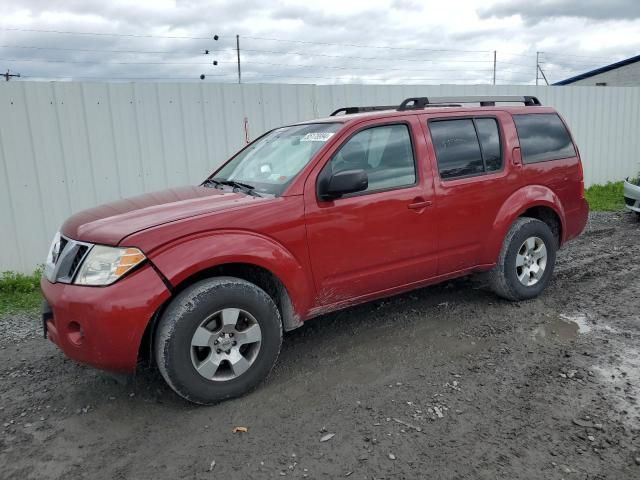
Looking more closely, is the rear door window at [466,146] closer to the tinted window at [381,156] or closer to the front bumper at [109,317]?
the tinted window at [381,156]

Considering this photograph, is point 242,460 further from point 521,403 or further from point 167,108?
point 167,108

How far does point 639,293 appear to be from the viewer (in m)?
5.04

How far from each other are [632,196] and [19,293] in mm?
8825

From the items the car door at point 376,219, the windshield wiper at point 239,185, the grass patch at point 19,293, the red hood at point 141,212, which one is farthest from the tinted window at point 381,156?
the grass patch at point 19,293

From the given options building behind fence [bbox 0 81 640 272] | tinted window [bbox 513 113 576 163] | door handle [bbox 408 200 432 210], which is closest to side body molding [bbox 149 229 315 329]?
door handle [bbox 408 200 432 210]

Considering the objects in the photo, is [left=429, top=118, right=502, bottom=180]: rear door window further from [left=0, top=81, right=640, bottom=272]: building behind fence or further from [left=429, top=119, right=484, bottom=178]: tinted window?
[left=0, top=81, right=640, bottom=272]: building behind fence

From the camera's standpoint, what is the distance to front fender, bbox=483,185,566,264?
15.0ft

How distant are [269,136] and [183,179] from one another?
8.92 ft

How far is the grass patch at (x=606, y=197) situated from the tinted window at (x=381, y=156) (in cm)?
699

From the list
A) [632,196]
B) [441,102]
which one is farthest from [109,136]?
[632,196]

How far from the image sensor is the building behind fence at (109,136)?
603cm

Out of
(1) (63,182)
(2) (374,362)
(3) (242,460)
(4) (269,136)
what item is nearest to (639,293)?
(2) (374,362)

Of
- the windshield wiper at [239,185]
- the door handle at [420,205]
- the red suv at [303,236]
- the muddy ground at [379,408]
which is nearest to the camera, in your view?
the muddy ground at [379,408]

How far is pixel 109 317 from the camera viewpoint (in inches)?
118
